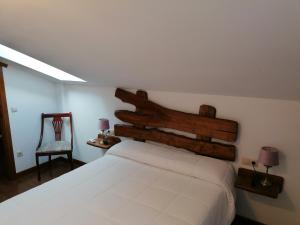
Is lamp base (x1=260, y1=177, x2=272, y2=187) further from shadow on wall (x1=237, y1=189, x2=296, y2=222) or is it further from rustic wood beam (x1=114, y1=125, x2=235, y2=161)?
rustic wood beam (x1=114, y1=125, x2=235, y2=161)

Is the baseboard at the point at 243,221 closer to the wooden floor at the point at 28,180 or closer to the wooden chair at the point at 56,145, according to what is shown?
the wooden chair at the point at 56,145

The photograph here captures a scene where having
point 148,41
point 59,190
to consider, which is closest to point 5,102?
point 59,190

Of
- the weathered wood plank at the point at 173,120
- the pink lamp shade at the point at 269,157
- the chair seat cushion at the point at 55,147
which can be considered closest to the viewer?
the pink lamp shade at the point at 269,157

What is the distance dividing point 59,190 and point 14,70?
6.77 feet

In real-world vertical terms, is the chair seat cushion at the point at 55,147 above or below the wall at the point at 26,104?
below

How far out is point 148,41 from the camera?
4.99 feet

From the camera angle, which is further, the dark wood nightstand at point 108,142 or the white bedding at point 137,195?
the dark wood nightstand at point 108,142

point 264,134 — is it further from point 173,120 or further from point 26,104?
point 26,104

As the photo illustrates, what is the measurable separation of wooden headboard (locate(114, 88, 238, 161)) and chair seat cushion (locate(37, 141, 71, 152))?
873 mm

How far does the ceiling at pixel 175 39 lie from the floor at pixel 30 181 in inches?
65.4

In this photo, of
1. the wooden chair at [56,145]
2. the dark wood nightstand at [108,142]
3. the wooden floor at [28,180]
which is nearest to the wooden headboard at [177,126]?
the dark wood nightstand at [108,142]

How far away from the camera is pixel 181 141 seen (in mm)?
2514

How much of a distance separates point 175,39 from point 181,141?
1.39m

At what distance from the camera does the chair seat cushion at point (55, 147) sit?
124 inches
